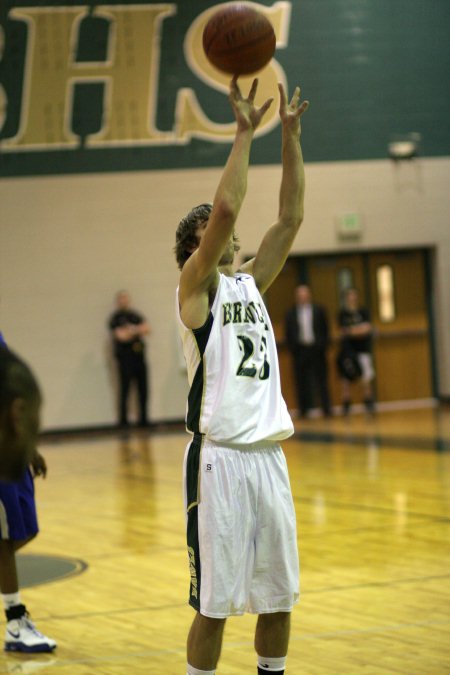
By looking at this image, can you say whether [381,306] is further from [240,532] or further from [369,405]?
[240,532]

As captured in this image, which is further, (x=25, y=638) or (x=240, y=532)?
(x=25, y=638)

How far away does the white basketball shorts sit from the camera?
3.31m

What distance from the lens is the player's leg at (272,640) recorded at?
136 inches

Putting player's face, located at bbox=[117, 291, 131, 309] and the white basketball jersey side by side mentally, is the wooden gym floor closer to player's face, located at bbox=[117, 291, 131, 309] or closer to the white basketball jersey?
the white basketball jersey

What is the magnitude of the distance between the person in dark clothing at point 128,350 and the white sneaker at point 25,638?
10.2 meters

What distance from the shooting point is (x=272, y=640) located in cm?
348

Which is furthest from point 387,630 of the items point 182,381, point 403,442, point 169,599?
point 182,381

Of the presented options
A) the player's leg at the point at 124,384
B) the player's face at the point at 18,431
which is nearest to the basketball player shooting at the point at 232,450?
the player's face at the point at 18,431

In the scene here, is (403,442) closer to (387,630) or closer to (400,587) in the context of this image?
(400,587)

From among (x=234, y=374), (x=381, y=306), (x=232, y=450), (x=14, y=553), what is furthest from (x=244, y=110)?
(x=381, y=306)

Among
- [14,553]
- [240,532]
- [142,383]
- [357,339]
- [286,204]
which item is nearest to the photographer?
[240,532]

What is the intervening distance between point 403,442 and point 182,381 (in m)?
4.69

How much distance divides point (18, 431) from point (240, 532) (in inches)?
61.2

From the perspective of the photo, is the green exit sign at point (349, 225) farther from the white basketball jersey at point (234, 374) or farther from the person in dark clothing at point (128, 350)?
the white basketball jersey at point (234, 374)
